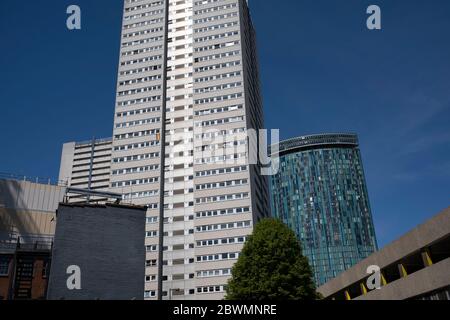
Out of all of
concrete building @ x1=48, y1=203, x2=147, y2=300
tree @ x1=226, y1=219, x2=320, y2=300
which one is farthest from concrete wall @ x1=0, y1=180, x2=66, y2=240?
tree @ x1=226, y1=219, x2=320, y2=300

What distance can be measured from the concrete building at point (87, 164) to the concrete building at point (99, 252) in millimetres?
138324

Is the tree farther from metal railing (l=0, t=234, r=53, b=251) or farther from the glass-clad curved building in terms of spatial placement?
the glass-clad curved building

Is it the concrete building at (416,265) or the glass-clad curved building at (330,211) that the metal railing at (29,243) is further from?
the glass-clad curved building at (330,211)

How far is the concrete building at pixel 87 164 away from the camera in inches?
7249

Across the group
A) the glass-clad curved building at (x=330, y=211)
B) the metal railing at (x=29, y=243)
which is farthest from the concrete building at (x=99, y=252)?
the glass-clad curved building at (x=330, y=211)

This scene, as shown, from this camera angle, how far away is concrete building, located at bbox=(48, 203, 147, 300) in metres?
42.8

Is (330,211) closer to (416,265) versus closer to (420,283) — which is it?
(416,265)

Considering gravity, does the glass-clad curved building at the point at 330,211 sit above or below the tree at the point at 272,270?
above

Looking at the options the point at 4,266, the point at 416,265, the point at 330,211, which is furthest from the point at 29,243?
the point at 330,211
